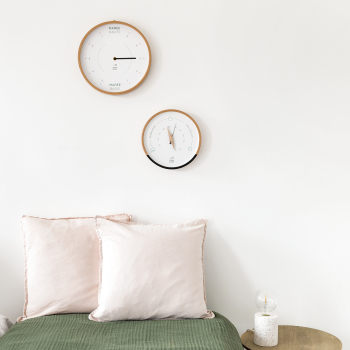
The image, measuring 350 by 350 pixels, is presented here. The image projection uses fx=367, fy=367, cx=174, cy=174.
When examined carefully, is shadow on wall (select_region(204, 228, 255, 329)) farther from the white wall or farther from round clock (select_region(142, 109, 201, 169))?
round clock (select_region(142, 109, 201, 169))

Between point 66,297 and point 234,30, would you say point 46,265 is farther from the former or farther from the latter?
point 234,30

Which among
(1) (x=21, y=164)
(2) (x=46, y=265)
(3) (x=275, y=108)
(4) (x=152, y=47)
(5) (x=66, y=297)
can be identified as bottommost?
(5) (x=66, y=297)

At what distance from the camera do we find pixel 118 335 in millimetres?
1535

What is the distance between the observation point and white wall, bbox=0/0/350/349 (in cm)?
197

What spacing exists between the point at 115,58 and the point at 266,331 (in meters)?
1.58

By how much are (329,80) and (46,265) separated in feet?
5.84

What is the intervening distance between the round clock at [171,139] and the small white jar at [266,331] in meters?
0.87

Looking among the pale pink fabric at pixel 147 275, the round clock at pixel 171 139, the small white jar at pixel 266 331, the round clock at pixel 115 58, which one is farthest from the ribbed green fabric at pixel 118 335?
the round clock at pixel 115 58

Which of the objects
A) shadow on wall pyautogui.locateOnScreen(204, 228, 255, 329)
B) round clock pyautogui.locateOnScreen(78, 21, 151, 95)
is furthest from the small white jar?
round clock pyautogui.locateOnScreen(78, 21, 151, 95)

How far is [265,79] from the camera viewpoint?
79.3 inches

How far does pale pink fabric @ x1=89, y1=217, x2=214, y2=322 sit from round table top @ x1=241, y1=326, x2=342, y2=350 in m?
0.26

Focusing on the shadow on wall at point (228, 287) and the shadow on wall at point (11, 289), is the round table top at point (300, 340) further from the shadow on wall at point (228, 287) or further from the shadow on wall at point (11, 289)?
the shadow on wall at point (11, 289)

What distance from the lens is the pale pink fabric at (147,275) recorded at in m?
1.70

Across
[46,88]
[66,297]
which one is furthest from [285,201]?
[46,88]
